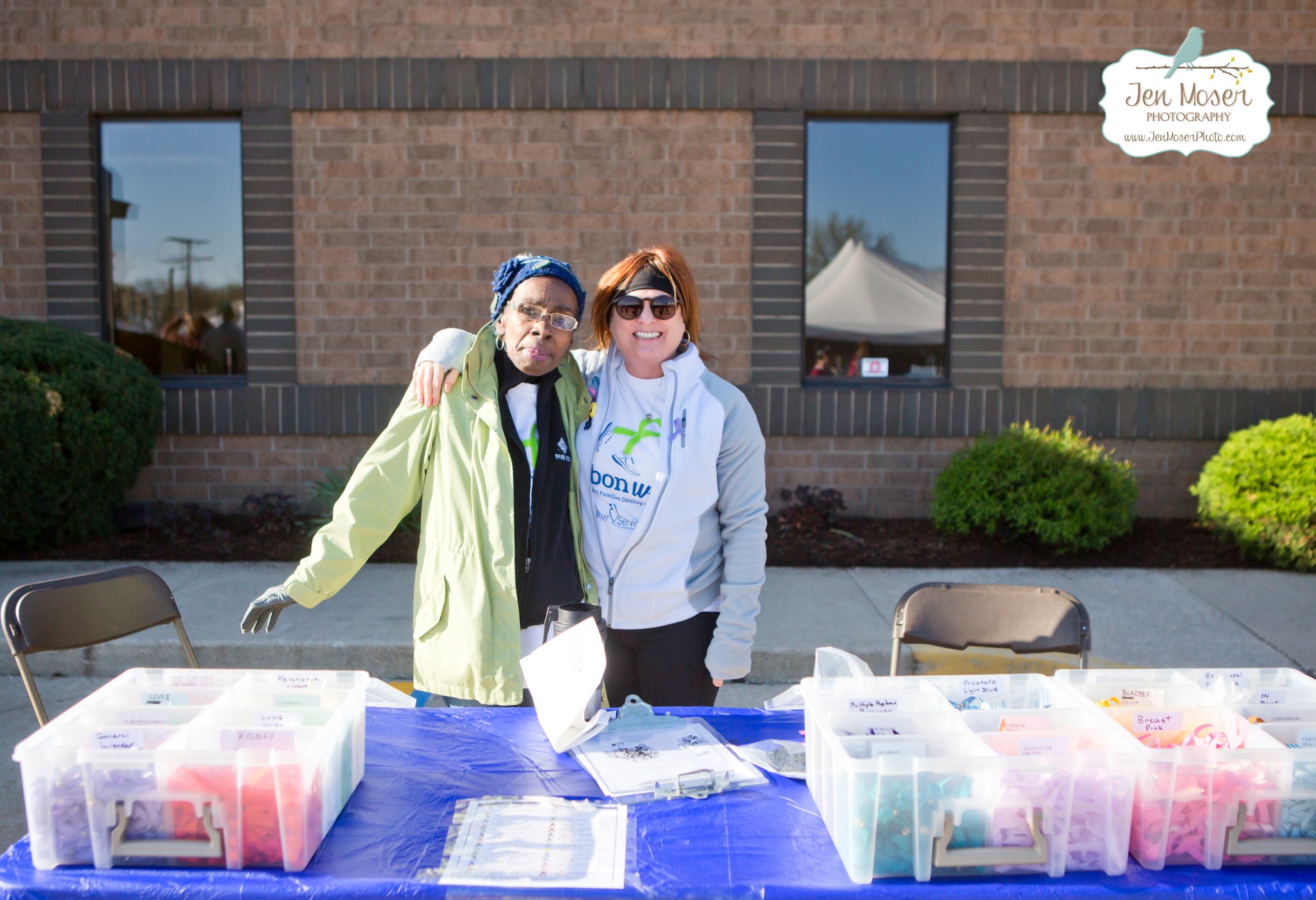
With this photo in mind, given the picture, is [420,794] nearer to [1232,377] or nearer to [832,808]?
[832,808]

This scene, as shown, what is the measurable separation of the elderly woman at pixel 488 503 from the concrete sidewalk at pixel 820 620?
2.30m

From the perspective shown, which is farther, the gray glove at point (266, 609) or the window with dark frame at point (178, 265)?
the window with dark frame at point (178, 265)

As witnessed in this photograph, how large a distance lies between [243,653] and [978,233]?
5.45 m

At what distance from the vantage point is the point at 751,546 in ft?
8.24

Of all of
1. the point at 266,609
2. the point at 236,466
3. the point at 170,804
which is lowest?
the point at 236,466

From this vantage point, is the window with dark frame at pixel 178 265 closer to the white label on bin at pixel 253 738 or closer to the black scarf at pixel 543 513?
the black scarf at pixel 543 513

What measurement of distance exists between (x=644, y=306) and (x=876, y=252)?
5.06 meters

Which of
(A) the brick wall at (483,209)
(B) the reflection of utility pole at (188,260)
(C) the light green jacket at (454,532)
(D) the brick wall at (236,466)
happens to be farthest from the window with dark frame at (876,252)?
(C) the light green jacket at (454,532)

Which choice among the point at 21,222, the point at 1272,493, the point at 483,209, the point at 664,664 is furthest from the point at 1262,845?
the point at 21,222

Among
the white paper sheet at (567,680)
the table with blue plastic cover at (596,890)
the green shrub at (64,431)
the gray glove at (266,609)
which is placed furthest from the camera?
the green shrub at (64,431)

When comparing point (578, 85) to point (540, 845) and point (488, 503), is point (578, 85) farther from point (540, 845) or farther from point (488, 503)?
point (540, 845)

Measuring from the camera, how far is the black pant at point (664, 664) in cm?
255

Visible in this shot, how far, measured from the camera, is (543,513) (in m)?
2.44

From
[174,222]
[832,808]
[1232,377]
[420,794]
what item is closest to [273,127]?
[174,222]
